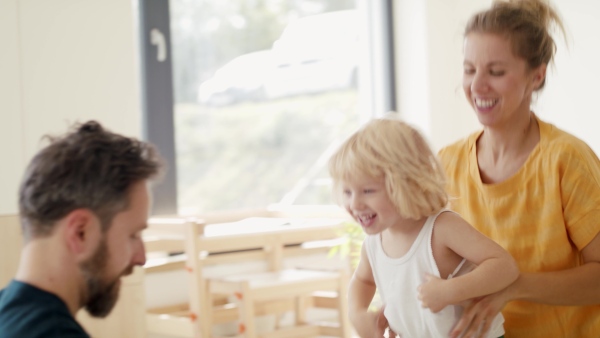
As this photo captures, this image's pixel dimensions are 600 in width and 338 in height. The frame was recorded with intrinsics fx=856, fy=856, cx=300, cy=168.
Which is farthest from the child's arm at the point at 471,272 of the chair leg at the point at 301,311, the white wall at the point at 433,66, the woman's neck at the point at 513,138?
the white wall at the point at 433,66

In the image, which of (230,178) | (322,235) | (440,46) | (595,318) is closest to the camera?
(595,318)

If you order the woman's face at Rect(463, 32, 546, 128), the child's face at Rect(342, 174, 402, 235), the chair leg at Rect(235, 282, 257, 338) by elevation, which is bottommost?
the chair leg at Rect(235, 282, 257, 338)

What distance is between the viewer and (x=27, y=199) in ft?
4.06

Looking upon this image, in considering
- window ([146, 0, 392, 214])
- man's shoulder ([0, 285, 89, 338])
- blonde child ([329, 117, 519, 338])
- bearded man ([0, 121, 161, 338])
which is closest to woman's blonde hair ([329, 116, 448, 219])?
blonde child ([329, 117, 519, 338])

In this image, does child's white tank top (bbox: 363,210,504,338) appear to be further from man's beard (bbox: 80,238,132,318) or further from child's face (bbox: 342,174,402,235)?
man's beard (bbox: 80,238,132,318)

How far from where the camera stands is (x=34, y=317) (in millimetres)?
1133

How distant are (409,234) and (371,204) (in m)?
0.10

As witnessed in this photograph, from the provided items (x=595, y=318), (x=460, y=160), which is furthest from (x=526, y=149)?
(x=595, y=318)

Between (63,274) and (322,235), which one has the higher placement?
(63,274)

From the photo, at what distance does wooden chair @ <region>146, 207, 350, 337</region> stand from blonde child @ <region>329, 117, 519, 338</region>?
1.78m

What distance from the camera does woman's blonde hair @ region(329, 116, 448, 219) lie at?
5.17 feet

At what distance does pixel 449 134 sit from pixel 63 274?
372cm

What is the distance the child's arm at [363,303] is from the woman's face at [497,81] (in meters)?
0.38

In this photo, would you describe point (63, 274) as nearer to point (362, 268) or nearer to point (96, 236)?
point (96, 236)
